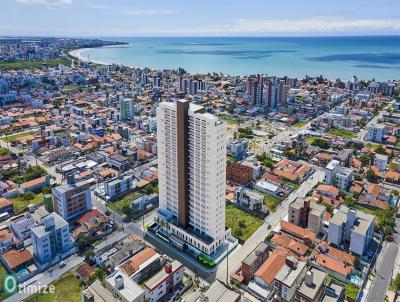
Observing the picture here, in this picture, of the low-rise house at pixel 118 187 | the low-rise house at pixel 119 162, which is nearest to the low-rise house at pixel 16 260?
the low-rise house at pixel 118 187

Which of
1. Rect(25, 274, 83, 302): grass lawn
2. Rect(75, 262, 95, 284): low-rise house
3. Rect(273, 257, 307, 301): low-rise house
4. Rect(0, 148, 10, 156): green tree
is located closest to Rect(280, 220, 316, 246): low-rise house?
Rect(273, 257, 307, 301): low-rise house

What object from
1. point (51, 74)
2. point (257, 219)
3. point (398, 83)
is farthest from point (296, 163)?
point (51, 74)

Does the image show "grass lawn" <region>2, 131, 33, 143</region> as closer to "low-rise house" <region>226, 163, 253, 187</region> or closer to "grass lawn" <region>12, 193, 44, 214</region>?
"grass lawn" <region>12, 193, 44, 214</region>

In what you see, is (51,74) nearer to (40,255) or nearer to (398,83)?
(40,255)

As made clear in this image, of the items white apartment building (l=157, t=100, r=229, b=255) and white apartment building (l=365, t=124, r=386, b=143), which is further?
white apartment building (l=365, t=124, r=386, b=143)

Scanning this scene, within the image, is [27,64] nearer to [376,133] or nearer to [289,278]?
[376,133]

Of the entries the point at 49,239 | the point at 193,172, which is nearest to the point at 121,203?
the point at 49,239
